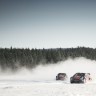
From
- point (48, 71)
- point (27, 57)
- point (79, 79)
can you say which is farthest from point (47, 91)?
point (27, 57)

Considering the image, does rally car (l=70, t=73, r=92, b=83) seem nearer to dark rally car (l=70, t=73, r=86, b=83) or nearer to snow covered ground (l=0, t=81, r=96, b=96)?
dark rally car (l=70, t=73, r=86, b=83)

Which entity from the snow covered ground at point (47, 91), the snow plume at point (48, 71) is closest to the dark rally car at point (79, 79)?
the snow covered ground at point (47, 91)

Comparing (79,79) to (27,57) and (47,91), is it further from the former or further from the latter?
(27,57)

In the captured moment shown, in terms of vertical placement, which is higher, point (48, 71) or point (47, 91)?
point (48, 71)

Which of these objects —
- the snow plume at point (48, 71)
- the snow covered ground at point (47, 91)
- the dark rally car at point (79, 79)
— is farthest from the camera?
the snow plume at point (48, 71)

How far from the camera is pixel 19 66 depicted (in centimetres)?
11306

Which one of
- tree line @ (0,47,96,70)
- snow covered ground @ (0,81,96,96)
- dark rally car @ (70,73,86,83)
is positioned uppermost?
tree line @ (0,47,96,70)

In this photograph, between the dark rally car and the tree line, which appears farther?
the tree line

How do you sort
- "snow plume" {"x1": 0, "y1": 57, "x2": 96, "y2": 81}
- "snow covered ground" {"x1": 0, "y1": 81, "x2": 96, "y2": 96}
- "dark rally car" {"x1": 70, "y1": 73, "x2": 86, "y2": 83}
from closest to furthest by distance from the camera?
"snow covered ground" {"x1": 0, "y1": 81, "x2": 96, "y2": 96}, "dark rally car" {"x1": 70, "y1": 73, "x2": 86, "y2": 83}, "snow plume" {"x1": 0, "y1": 57, "x2": 96, "y2": 81}

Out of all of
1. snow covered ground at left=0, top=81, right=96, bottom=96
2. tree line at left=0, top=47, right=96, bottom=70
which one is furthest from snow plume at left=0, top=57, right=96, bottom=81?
→ snow covered ground at left=0, top=81, right=96, bottom=96

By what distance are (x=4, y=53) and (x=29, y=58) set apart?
1184 cm

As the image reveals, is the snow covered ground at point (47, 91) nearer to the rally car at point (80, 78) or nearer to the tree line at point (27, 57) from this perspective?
the rally car at point (80, 78)

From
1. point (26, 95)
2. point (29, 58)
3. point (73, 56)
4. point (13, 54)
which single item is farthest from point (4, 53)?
point (26, 95)

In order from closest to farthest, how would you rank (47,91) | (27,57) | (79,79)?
(47,91) < (79,79) < (27,57)
